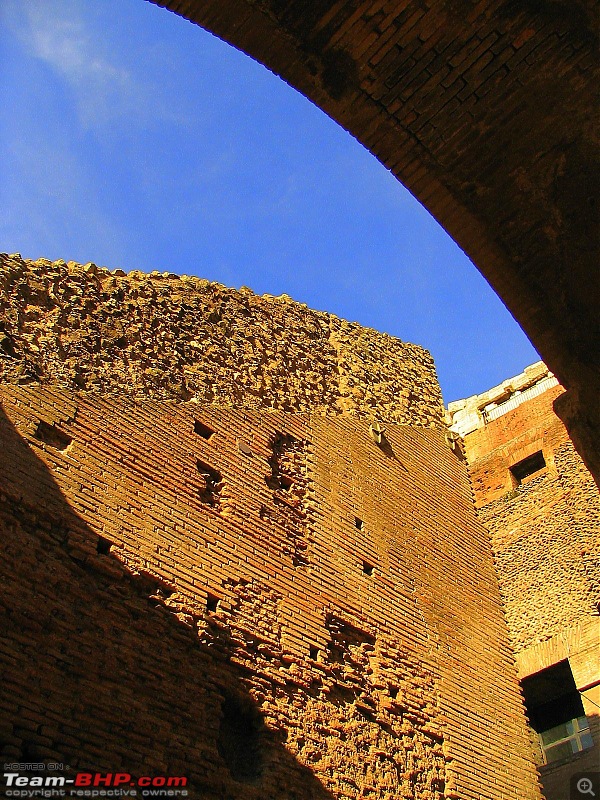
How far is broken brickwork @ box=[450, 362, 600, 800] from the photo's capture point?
10.1 metres

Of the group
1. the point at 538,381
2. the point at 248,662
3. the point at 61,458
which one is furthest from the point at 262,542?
the point at 538,381

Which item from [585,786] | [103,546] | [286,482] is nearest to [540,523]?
[585,786]

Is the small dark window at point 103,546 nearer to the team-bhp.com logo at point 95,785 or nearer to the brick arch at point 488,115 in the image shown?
the team-bhp.com logo at point 95,785

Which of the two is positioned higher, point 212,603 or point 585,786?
point 212,603

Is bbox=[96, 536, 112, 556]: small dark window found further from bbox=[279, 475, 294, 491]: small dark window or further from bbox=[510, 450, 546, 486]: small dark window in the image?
bbox=[510, 450, 546, 486]: small dark window

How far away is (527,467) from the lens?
1274cm

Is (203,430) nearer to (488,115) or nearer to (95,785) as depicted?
(95,785)

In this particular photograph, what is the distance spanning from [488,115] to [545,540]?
8841 mm

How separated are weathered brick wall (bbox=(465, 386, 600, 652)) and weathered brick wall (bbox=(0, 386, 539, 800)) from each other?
239cm

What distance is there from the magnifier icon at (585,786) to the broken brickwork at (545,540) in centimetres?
15

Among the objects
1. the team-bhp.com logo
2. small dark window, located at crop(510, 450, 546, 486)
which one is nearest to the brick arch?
the team-bhp.com logo

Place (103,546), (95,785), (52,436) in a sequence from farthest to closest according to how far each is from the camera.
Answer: (52,436)
(103,546)
(95,785)

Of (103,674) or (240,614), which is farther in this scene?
(240,614)

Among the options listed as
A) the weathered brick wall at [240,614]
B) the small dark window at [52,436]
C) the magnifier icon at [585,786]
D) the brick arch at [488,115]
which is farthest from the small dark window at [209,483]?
the magnifier icon at [585,786]
